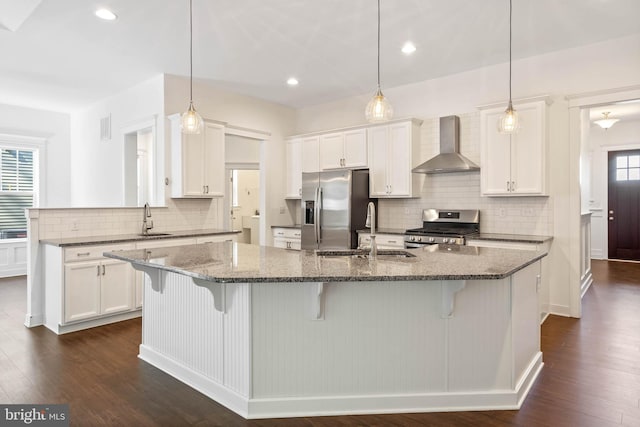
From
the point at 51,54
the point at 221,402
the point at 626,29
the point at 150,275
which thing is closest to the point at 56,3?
the point at 51,54

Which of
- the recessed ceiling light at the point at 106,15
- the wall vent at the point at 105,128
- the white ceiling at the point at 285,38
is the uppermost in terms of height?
the white ceiling at the point at 285,38

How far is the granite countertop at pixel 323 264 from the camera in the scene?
1981 mm

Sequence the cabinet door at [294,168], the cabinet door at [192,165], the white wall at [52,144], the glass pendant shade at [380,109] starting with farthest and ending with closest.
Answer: the white wall at [52,144] → the cabinet door at [294,168] → the cabinet door at [192,165] → the glass pendant shade at [380,109]

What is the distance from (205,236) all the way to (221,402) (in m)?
2.72

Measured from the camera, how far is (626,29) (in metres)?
3.86

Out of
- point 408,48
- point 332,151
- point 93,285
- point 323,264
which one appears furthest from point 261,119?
point 323,264

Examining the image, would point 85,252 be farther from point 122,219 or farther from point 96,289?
point 122,219

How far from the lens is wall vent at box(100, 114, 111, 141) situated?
6.24m

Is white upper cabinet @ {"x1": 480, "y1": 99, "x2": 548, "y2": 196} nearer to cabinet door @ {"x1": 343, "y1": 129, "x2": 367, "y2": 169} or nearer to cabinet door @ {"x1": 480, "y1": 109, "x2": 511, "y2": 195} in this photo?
cabinet door @ {"x1": 480, "y1": 109, "x2": 511, "y2": 195}

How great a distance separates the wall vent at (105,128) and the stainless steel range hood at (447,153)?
474cm

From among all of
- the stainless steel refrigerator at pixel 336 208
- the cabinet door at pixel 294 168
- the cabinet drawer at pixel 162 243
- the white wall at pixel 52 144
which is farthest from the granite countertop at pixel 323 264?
the white wall at pixel 52 144

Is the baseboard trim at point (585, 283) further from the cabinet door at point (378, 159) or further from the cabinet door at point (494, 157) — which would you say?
the cabinet door at point (378, 159)

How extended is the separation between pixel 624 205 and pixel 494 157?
227 inches

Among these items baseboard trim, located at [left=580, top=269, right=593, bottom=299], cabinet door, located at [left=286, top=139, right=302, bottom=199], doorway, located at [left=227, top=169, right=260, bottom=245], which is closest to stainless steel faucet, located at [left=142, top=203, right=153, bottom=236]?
cabinet door, located at [left=286, top=139, right=302, bottom=199]
